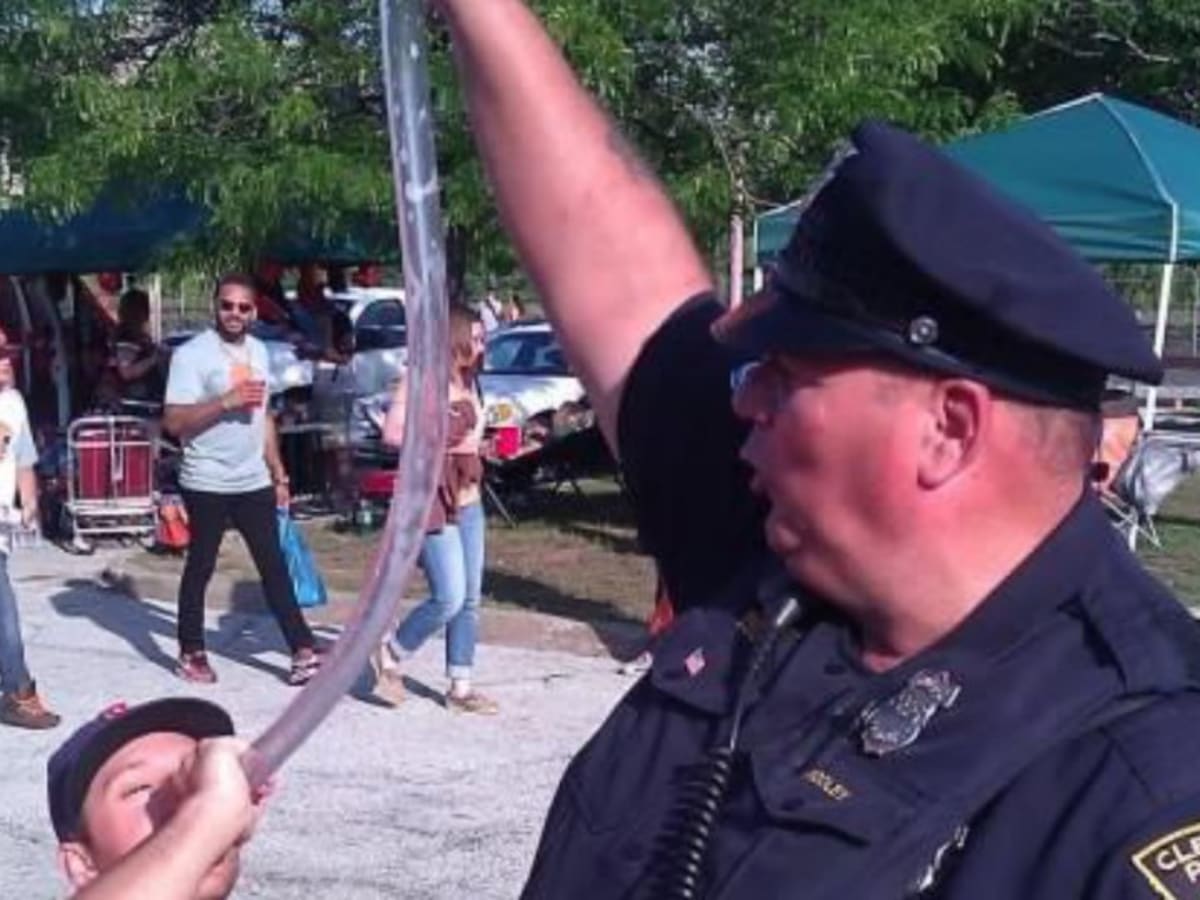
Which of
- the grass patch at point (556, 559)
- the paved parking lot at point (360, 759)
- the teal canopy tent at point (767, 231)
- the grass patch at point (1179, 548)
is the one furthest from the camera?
the grass patch at point (1179, 548)

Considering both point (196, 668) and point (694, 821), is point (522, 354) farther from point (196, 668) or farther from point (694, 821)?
point (694, 821)

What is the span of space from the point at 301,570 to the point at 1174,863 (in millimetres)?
9288

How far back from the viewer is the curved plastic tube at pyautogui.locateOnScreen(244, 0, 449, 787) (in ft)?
7.07

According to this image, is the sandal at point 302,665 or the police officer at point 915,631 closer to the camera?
the police officer at point 915,631

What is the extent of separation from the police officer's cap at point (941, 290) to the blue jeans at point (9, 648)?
712 centimetres

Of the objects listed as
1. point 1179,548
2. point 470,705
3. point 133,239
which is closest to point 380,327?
point 133,239

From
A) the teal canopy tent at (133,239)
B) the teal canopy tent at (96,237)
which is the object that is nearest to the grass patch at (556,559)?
the teal canopy tent at (133,239)

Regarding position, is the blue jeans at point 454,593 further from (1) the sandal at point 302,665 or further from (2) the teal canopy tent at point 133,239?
(2) the teal canopy tent at point 133,239

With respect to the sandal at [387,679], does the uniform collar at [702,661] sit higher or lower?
higher

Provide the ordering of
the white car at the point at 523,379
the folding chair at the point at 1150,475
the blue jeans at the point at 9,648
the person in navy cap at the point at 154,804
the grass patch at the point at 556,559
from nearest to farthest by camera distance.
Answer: the person in navy cap at the point at 154,804 → the blue jeans at the point at 9,648 → the grass patch at the point at 556,559 → the folding chair at the point at 1150,475 → the white car at the point at 523,379

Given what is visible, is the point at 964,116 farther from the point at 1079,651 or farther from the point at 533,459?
the point at 1079,651

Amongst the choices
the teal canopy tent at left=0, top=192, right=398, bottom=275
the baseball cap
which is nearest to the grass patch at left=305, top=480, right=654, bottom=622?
the teal canopy tent at left=0, top=192, right=398, bottom=275

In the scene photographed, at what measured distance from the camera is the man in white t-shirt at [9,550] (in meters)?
8.79

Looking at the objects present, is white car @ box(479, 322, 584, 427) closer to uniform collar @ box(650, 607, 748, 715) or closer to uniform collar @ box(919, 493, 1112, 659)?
uniform collar @ box(650, 607, 748, 715)
